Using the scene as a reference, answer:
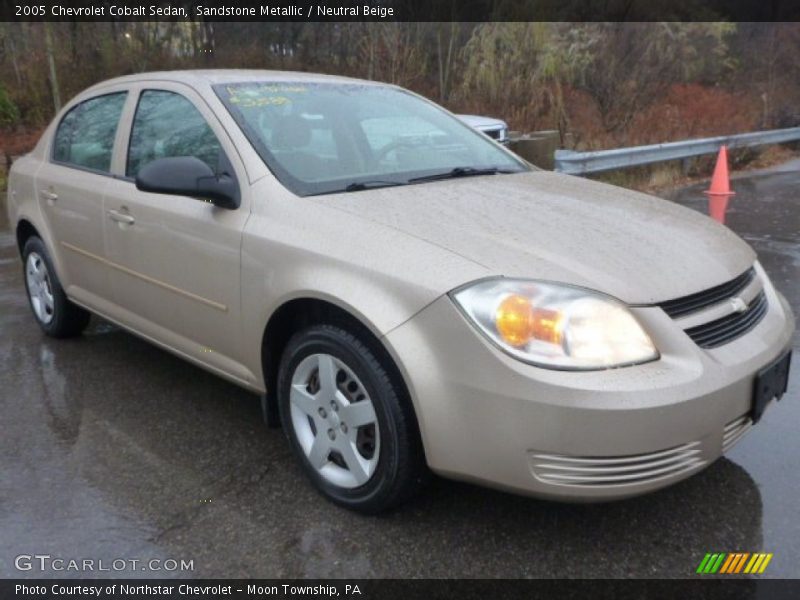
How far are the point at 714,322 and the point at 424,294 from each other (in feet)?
3.27

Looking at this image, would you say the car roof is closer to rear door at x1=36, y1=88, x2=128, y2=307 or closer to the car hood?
rear door at x1=36, y1=88, x2=128, y2=307

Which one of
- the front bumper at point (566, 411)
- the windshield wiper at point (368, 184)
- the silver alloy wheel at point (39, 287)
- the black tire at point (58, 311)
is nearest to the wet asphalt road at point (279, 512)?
the front bumper at point (566, 411)

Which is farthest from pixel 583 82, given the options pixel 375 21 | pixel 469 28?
pixel 375 21

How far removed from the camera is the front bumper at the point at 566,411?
87.2 inches

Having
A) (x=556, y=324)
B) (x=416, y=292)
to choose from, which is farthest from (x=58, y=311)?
(x=556, y=324)

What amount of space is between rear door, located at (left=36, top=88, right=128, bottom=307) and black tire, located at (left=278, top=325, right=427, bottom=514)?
1807 mm

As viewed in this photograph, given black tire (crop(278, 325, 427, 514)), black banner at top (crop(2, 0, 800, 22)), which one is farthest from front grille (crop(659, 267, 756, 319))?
black banner at top (crop(2, 0, 800, 22))

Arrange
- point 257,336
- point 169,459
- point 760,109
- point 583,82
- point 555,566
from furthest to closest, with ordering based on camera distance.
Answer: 1. point 760,109
2. point 583,82
3. point 169,459
4. point 257,336
5. point 555,566

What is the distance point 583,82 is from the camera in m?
15.2

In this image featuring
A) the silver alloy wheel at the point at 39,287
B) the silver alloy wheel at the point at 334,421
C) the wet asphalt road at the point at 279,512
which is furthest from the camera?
the silver alloy wheel at the point at 39,287

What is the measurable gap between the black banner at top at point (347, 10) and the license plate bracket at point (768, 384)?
15352 mm

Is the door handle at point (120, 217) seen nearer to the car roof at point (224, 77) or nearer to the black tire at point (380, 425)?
the car roof at point (224, 77)

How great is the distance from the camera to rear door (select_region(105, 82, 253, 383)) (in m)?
3.12

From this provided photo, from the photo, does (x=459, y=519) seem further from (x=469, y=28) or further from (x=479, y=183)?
(x=469, y=28)
